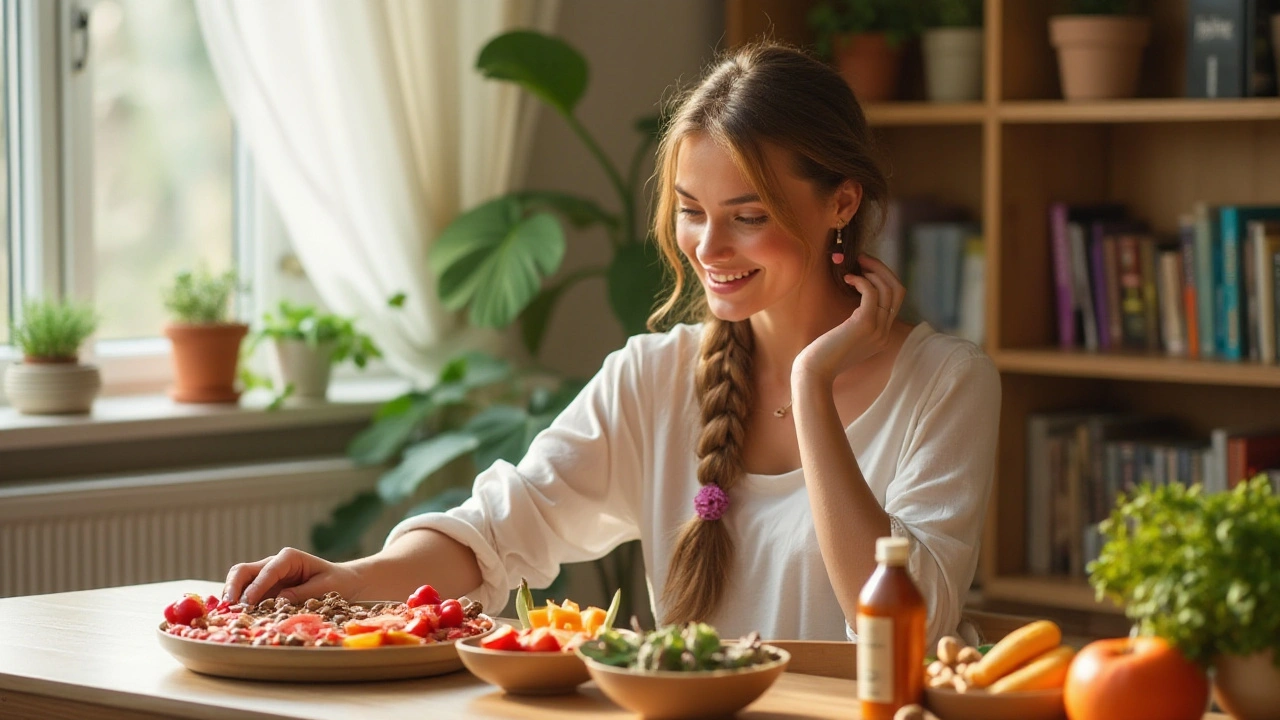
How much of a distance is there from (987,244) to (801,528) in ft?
4.85

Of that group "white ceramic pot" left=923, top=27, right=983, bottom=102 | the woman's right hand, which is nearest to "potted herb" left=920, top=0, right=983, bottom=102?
"white ceramic pot" left=923, top=27, right=983, bottom=102

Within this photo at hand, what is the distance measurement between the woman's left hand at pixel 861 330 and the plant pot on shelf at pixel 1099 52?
4.48ft

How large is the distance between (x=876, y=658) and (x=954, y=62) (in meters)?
2.49

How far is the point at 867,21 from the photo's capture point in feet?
12.2

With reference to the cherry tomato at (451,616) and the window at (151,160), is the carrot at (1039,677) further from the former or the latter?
the window at (151,160)

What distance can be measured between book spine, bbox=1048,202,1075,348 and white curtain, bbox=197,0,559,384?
1150mm

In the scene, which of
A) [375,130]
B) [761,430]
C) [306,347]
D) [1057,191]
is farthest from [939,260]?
[761,430]

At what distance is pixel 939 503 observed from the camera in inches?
77.6

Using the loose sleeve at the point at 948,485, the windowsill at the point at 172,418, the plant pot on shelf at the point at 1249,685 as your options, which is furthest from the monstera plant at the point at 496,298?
the plant pot on shelf at the point at 1249,685

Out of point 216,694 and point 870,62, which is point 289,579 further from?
point 870,62

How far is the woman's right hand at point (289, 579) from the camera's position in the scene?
70.6 inches

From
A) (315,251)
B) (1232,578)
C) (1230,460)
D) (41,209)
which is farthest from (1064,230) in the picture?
(1232,578)

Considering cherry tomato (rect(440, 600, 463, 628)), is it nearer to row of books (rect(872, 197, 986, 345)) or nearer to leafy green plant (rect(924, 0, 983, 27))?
row of books (rect(872, 197, 986, 345))

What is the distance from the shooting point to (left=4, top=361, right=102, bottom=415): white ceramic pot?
295 centimetres
